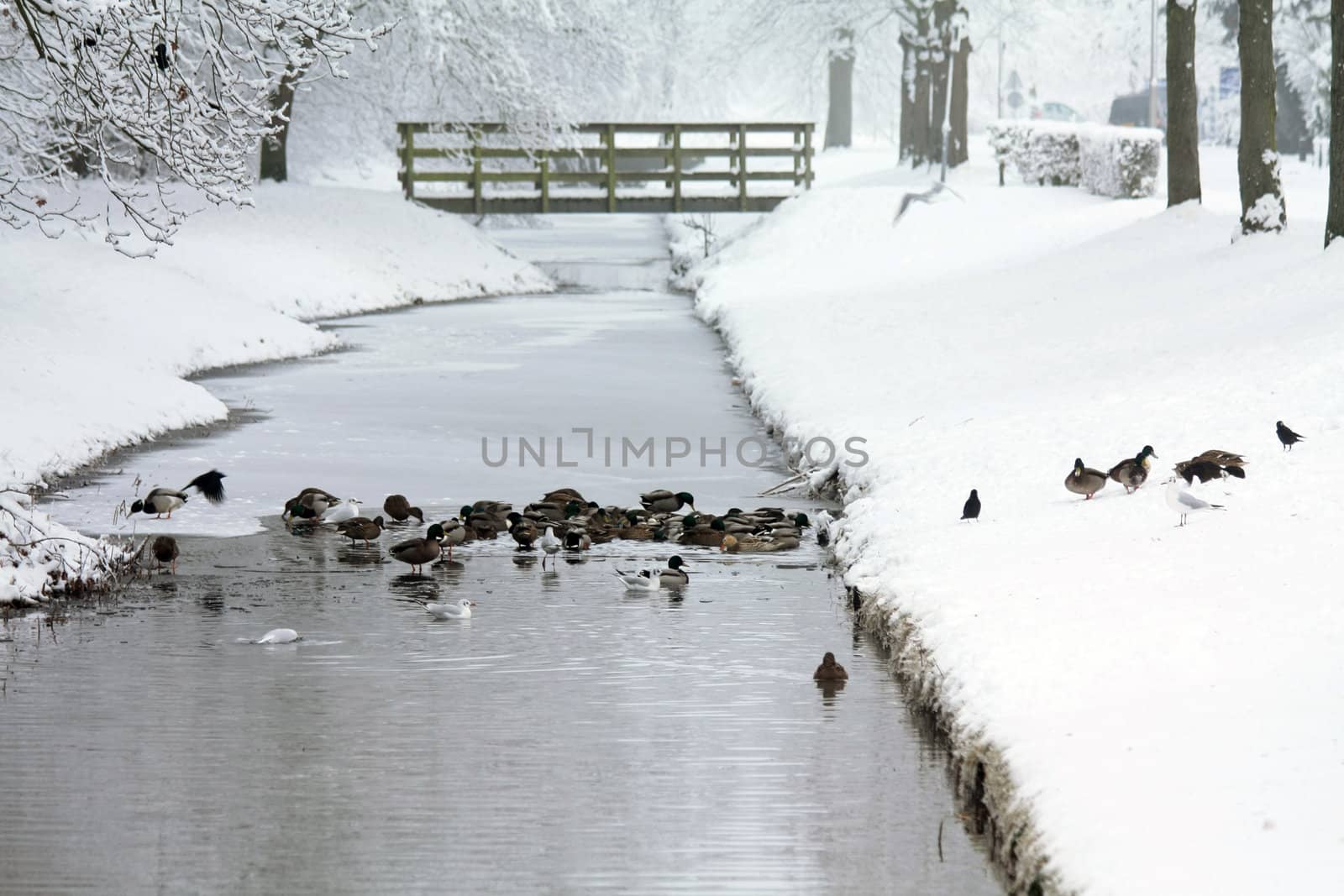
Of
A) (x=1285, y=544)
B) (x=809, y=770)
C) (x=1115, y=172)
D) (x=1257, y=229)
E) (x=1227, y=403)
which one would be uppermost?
(x=1115, y=172)

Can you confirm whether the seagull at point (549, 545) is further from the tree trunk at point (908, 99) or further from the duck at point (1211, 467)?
the tree trunk at point (908, 99)

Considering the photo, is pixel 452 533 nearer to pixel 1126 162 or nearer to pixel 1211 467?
pixel 1211 467

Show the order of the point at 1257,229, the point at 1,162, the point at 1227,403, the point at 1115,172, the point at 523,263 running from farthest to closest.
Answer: the point at 523,263, the point at 1115,172, the point at 1,162, the point at 1257,229, the point at 1227,403

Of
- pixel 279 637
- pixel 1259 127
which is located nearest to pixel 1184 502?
pixel 279 637

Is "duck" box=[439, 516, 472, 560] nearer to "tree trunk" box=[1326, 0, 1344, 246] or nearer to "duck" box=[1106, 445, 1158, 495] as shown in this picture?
"duck" box=[1106, 445, 1158, 495]

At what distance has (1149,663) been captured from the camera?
9938 millimetres

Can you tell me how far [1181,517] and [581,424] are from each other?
1104 cm

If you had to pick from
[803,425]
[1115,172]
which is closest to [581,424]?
[803,425]

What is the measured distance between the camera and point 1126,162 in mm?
41281

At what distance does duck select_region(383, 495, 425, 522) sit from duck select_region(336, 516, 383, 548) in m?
0.40

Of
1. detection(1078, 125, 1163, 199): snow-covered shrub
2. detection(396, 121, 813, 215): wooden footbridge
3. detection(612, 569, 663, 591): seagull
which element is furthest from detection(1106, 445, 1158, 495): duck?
detection(396, 121, 813, 215): wooden footbridge

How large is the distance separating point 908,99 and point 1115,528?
49581 millimetres

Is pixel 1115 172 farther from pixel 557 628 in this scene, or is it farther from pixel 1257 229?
pixel 557 628

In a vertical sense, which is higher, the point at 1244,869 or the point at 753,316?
the point at 753,316
